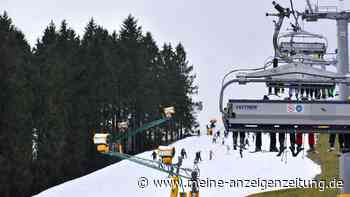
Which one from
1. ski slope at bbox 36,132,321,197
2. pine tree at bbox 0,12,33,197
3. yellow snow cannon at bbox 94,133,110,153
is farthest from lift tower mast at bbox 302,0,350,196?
pine tree at bbox 0,12,33,197

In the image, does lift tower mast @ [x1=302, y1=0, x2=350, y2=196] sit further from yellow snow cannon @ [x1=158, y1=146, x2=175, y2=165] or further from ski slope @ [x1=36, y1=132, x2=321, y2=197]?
ski slope @ [x1=36, y1=132, x2=321, y2=197]

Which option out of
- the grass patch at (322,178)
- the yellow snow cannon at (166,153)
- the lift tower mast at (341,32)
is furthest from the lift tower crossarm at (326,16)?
the yellow snow cannon at (166,153)

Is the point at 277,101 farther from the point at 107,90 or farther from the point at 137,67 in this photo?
the point at 137,67

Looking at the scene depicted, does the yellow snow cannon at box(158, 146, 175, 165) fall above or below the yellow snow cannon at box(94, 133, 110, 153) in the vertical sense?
below

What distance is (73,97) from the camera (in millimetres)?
69250

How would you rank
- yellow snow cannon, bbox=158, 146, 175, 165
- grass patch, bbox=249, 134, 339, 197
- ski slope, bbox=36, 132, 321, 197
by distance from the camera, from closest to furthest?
yellow snow cannon, bbox=158, 146, 175, 165, grass patch, bbox=249, 134, 339, 197, ski slope, bbox=36, 132, 321, 197

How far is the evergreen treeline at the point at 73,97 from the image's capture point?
167 ft

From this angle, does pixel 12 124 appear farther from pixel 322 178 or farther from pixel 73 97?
pixel 322 178

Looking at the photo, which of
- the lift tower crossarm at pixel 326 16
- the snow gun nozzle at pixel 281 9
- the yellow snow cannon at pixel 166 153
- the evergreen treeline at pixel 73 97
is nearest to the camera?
the snow gun nozzle at pixel 281 9

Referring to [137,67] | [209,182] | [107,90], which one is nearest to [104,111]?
[107,90]

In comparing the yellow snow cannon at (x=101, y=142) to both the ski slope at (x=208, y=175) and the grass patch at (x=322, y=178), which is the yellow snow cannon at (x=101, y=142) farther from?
the ski slope at (x=208, y=175)

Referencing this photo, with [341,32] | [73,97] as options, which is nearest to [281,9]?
[341,32]

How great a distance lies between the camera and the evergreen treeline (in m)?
50.9

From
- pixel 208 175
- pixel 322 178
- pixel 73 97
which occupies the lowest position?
pixel 208 175
